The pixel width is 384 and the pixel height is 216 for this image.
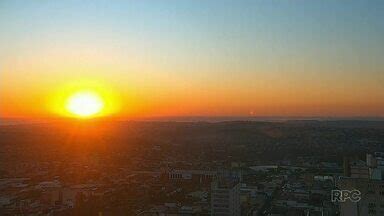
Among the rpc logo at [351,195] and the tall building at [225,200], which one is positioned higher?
the rpc logo at [351,195]

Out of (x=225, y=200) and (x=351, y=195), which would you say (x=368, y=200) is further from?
(x=225, y=200)

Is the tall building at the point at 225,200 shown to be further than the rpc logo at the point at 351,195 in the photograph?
Yes

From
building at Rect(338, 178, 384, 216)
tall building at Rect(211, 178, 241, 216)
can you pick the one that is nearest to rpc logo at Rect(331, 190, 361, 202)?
building at Rect(338, 178, 384, 216)

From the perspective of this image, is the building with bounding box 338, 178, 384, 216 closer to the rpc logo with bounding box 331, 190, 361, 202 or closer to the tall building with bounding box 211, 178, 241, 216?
the rpc logo with bounding box 331, 190, 361, 202

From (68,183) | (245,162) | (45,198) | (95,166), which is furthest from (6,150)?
(245,162)

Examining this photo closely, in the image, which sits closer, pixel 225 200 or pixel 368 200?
pixel 368 200

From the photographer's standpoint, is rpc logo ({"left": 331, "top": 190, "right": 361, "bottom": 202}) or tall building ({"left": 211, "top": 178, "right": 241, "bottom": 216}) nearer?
rpc logo ({"left": 331, "top": 190, "right": 361, "bottom": 202})

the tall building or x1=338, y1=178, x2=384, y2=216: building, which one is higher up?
x1=338, y1=178, x2=384, y2=216: building

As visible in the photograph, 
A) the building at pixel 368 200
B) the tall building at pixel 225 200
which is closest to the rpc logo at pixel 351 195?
the building at pixel 368 200

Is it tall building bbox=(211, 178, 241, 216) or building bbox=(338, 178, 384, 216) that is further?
tall building bbox=(211, 178, 241, 216)

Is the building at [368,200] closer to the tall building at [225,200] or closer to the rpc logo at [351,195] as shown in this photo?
the rpc logo at [351,195]

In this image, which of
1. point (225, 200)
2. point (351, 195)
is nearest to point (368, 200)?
point (351, 195)
